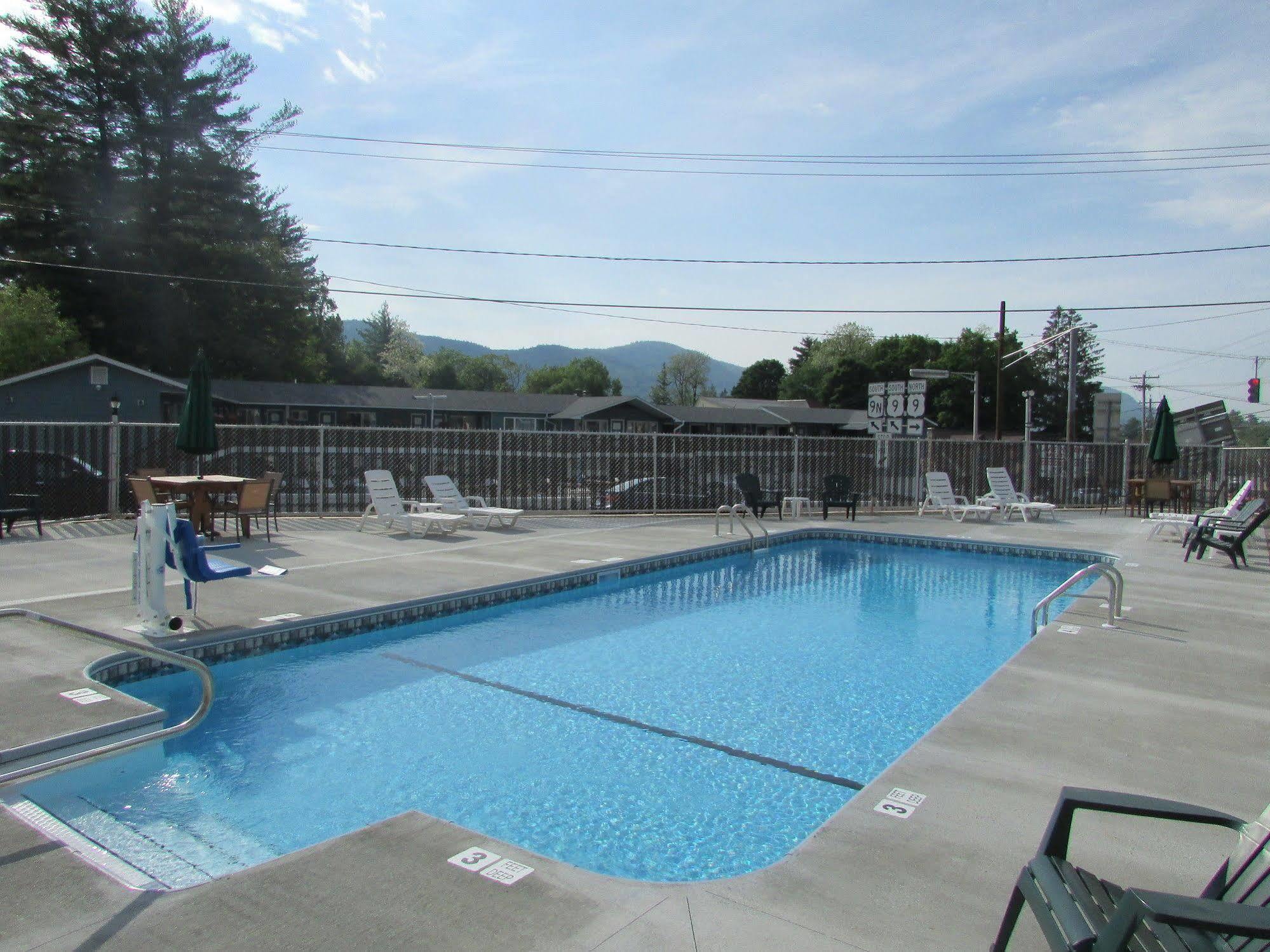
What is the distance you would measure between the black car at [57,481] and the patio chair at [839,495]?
1270 cm

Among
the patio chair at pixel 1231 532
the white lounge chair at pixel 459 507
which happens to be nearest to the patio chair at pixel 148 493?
the white lounge chair at pixel 459 507

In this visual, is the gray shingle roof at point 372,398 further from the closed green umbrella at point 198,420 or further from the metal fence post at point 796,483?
the metal fence post at point 796,483

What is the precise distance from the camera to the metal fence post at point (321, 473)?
48.8 ft

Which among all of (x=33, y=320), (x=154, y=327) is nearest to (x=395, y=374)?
(x=154, y=327)

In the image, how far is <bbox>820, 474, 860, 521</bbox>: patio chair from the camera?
16.2m

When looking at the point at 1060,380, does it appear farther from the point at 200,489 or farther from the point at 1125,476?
the point at 200,489

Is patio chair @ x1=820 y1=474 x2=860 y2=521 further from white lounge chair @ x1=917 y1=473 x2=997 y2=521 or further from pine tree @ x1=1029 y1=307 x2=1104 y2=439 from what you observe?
pine tree @ x1=1029 y1=307 x2=1104 y2=439

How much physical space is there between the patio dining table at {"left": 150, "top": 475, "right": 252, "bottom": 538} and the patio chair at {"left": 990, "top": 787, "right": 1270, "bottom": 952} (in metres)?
10.8

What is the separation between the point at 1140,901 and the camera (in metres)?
1.69

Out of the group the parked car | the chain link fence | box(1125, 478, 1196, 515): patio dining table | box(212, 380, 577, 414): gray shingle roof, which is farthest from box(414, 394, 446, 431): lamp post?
box(1125, 478, 1196, 515): patio dining table

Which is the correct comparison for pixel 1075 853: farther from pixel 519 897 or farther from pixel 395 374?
pixel 395 374

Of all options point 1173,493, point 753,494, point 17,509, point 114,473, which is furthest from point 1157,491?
point 17,509

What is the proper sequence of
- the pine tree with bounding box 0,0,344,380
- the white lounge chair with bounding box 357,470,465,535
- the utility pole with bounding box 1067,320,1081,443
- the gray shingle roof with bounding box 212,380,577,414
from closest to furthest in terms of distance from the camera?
the white lounge chair with bounding box 357,470,465,535 → the utility pole with bounding box 1067,320,1081,443 → the pine tree with bounding box 0,0,344,380 → the gray shingle roof with bounding box 212,380,577,414

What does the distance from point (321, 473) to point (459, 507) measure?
9.59ft
